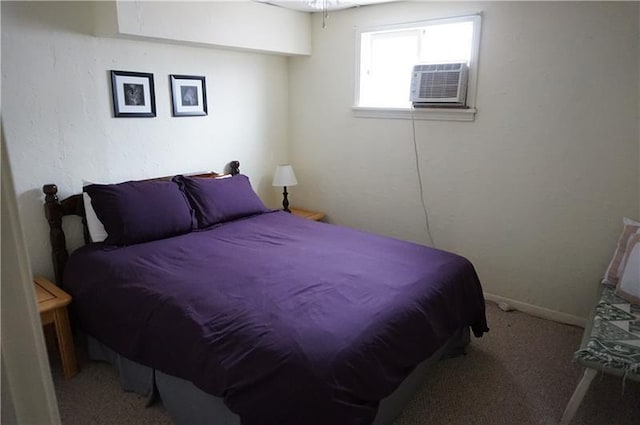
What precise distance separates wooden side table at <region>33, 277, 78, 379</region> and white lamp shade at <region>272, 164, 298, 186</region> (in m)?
1.93

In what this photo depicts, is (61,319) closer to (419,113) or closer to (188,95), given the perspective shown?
(188,95)

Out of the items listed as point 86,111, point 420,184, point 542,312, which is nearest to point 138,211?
point 86,111

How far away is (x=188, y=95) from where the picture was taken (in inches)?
129

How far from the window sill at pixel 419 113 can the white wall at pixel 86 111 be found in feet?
3.32

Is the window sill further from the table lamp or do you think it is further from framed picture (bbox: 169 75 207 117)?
framed picture (bbox: 169 75 207 117)

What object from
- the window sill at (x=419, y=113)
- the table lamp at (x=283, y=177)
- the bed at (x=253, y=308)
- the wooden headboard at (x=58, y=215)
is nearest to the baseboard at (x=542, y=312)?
the bed at (x=253, y=308)

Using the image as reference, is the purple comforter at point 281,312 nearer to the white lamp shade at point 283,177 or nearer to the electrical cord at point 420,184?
the electrical cord at point 420,184

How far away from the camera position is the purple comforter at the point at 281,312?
1.54 m

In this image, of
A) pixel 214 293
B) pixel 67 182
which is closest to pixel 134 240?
pixel 67 182

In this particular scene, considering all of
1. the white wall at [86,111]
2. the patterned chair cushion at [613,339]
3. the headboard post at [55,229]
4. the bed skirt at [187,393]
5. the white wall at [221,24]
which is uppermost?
the white wall at [221,24]

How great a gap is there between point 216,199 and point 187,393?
154 centimetres

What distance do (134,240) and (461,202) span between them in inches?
91.2

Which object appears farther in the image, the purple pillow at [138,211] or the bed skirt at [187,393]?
the purple pillow at [138,211]

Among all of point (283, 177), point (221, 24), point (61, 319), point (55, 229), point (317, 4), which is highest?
point (317, 4)
